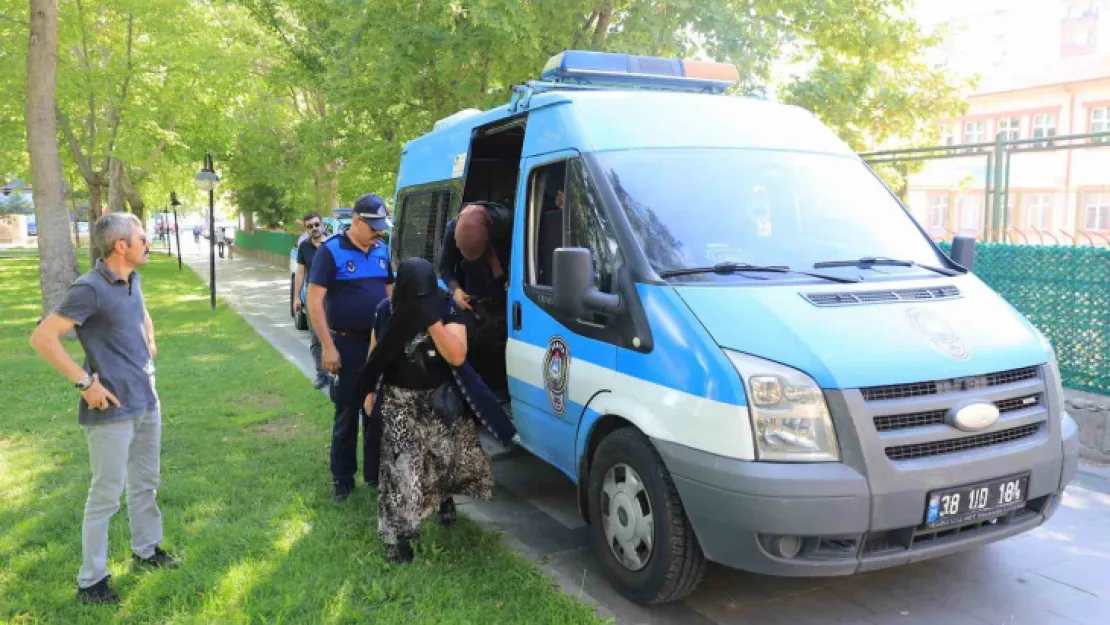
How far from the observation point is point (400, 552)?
14.3 feet

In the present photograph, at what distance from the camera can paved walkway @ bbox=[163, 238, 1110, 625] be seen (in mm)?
3834

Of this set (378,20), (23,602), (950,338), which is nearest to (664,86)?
(950,338)

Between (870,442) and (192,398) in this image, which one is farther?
(192,398)

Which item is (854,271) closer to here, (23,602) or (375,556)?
(375,556)

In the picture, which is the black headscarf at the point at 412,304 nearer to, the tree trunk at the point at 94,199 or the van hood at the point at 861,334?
the van hood at the point at 861,334

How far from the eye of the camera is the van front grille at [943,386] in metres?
3.30

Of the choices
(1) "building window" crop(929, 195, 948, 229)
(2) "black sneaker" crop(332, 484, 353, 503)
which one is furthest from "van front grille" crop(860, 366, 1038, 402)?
(1) "building window" crop(929, 195, 948, 229)

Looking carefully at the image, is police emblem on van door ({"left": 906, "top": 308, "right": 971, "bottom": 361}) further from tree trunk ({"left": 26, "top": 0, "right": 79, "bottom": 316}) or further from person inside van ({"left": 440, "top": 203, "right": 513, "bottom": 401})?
tree trunk ({"left": 26, "top": 0, "right": 79, "bottom": 316})

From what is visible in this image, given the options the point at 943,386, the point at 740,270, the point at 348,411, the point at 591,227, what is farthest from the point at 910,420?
the point at 348,411

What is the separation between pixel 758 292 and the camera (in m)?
3.63

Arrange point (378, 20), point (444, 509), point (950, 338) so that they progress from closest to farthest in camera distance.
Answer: point (950, 338)
point (444, 509)
point (378, 20)

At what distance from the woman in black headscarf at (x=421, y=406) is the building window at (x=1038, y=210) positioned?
5.48 meters

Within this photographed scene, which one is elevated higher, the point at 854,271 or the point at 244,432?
the point at 854,271

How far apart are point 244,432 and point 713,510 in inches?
192
